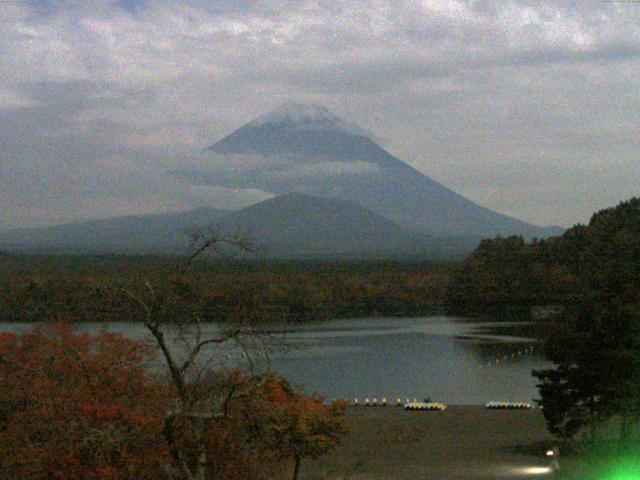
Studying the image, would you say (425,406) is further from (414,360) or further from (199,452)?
(199,452)

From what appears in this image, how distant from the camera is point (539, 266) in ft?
134

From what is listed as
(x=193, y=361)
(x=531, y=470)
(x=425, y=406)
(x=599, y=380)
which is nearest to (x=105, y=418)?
(x=193, y=361)

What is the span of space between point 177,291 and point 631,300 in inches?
266

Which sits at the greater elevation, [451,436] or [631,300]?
[631,300]

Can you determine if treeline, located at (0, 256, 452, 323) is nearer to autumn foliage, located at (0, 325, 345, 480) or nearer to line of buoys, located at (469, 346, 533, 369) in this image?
line of buoys, located at (469, 346, 533, 369)

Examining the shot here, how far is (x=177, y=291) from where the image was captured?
6.16 meters

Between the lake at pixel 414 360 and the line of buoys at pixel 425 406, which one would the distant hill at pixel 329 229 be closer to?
the lake at pixel 414 360

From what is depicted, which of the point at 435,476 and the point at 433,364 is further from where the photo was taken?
the point at 433,364

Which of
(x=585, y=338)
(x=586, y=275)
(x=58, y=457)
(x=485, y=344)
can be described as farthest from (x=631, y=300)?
(x=586, y=275)

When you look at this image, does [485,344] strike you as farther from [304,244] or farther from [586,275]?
[304,244]

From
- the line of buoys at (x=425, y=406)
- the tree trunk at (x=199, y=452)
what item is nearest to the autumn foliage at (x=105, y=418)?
the tree trunk at (x=199, y=452)

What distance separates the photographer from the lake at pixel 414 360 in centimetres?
2042

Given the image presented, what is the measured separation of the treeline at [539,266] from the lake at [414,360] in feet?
12.6

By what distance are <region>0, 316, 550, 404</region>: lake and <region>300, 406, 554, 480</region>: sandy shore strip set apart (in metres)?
3.11
